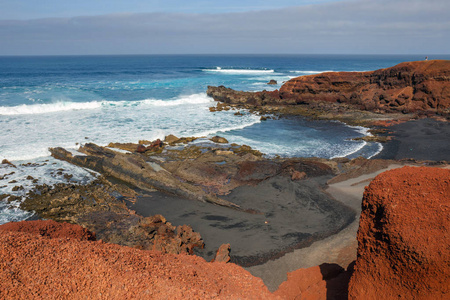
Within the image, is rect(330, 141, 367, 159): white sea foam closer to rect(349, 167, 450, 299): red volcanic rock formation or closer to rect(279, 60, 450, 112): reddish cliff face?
rect(279, 60, 450, 112): reddish cliff face

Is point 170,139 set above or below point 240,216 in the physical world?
above

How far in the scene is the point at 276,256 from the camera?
29.3 feet

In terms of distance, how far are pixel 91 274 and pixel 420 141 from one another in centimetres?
2451

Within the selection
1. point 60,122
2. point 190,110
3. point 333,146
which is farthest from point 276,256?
point 190,110

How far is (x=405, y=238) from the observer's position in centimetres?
491

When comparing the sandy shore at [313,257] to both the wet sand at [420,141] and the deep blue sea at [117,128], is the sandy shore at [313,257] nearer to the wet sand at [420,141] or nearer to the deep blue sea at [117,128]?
the deep blue sea at [117,128]

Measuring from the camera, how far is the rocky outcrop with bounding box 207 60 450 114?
108 feet

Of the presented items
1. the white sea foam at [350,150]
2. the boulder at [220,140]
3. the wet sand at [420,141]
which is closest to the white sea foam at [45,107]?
the boulder at [220,140]

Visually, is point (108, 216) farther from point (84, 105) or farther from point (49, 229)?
point (84, 105)

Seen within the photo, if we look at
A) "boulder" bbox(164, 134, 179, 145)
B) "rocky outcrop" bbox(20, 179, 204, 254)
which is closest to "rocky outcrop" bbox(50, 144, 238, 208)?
"rocky outcrop" bbox(20, 179, 204, 254)

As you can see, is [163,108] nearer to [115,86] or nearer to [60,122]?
[60,122]

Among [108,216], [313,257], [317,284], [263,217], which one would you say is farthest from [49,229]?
[263,217]

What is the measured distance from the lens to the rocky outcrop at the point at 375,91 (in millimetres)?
32969

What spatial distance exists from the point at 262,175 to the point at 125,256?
11309 millimetres
